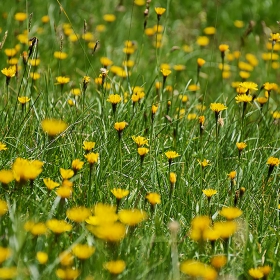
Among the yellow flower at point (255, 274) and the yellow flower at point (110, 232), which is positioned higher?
the yellow flower at point (110, 232)

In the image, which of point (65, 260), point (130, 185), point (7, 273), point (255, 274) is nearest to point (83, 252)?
point (65, 260)

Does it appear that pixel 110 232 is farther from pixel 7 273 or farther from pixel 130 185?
pixel 130 185

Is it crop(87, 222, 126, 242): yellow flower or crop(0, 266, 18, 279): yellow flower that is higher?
crop(87, 222, 126, 242): yellow flower

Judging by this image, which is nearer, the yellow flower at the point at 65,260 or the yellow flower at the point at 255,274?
the yellow flower at the point at 65,260

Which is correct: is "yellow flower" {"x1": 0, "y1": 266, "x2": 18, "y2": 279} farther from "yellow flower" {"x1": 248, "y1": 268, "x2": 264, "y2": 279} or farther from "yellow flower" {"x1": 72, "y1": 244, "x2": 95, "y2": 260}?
"yellow flower" {"x1": 248, "y1": 268, "x2": 264, "y2": 279}

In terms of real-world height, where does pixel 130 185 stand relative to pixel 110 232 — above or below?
below

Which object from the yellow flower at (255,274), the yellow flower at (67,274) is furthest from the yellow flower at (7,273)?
the yellow flower at (255,274)

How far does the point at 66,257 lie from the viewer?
194cm

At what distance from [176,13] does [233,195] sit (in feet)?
11.7

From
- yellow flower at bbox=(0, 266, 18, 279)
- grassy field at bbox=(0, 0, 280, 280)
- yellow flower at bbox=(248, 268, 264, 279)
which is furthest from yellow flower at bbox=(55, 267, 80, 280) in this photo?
yellow flower at bbox=(248, 268, 264, 279)

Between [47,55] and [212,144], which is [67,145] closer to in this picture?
[212,144]

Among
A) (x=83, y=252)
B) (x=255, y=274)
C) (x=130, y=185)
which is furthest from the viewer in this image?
(x=130, y=185)

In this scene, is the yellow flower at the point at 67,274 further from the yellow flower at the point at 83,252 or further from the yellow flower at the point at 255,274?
the yellow flower at the point at 255,274

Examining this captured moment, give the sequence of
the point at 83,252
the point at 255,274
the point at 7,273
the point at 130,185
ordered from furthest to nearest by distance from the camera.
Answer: the point at 130,185 → the point at 255,274 → the point at 83,252 → the point at 7,273
